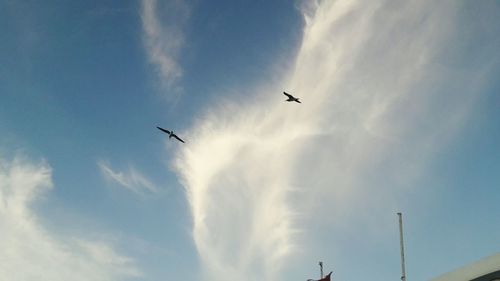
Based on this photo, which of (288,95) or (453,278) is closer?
(453,278)

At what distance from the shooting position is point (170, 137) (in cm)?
5306

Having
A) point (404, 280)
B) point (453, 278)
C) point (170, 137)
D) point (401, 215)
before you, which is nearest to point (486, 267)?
point (453, 278)

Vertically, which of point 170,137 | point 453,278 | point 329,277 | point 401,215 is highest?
point 170,137

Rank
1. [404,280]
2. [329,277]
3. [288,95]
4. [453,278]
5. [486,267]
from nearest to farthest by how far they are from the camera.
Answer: [486,267], [453,278], [404,280], [329,277], [288,95]

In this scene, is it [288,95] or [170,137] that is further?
[170,137]

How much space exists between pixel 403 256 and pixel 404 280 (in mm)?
4091

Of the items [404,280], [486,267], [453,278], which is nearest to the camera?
[486,267]

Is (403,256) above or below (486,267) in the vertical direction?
above

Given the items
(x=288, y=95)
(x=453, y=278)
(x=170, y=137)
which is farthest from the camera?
(x=170, y=137)

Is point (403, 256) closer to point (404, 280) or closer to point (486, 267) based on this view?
point (404, 280)

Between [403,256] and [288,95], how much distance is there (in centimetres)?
2007

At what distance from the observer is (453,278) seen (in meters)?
27.5

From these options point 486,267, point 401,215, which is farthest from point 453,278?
point 401,215

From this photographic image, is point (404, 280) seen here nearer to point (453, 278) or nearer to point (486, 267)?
point (453, 278)
